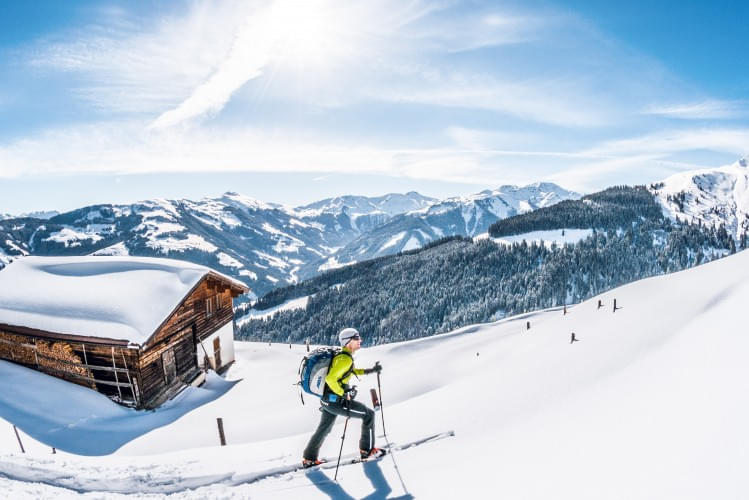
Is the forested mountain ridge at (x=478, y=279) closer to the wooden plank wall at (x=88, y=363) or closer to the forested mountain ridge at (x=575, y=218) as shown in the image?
the forested mountain ridge at (x=575, y=218)

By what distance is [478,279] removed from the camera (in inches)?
4973

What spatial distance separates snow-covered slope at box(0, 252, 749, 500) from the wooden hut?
3862 millimetres

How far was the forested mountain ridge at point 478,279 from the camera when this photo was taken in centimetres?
11088

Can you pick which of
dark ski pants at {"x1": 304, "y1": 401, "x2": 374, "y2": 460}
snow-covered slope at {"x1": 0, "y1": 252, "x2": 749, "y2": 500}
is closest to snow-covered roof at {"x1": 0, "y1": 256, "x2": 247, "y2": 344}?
snow-covered slope at {"x1": 0, "y1": 252, "x2": 749, "y2": 500}

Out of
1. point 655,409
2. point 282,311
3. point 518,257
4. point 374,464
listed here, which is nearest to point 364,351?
point 374,464

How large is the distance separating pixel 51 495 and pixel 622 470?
8.43 metres

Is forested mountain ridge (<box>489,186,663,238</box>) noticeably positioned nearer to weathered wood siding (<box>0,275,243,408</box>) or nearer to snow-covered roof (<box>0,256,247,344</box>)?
snow-covered roof (<box>0,256,247,344</box>)

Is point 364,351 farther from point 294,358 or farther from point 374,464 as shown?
point 374,464

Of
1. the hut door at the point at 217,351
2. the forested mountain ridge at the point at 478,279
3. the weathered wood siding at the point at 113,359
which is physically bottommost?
the forested mountain ridge at the point at 478,279

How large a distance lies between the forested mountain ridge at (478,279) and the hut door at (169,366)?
81.8 metres

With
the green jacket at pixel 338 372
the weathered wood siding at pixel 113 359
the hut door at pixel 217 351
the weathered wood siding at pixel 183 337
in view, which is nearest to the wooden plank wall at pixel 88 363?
the weathered wood siding at pixel 113 359

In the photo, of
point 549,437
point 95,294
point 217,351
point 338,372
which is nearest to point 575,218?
point 217,351

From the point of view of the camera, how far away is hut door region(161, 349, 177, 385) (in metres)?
19.9

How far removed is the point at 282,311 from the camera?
131m
